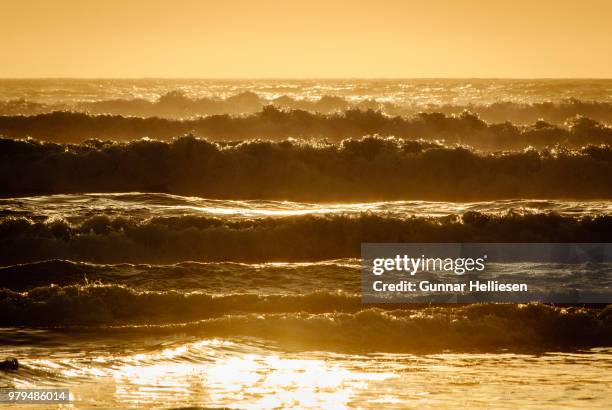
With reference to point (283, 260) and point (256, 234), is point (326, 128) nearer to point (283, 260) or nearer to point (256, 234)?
point (256, 234)

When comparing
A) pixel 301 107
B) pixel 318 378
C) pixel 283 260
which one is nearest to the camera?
pixel 318 378

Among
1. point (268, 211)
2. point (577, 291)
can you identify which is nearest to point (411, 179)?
point (268, 211)

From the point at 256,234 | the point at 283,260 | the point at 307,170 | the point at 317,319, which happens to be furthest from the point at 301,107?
the point at 317,319

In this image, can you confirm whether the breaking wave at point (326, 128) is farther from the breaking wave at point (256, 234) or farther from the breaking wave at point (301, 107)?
the breaking wave at point (256, 234)

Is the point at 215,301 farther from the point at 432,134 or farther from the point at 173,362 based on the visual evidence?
the point at 432,134

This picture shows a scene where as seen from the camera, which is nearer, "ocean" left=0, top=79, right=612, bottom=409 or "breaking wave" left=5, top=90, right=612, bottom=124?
"ocean" left=0, top=79, right=612, bottom=409

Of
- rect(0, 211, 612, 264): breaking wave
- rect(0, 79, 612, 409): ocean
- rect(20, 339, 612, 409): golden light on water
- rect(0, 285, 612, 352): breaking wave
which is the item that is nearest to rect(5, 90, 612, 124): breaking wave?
rect(0, 79, 612, 409): ocean

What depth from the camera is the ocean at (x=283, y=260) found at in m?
10.7

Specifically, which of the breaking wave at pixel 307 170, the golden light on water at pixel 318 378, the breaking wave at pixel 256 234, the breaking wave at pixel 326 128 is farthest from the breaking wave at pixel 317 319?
the breaking wave at pixel 326 128

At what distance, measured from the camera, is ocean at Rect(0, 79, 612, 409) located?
10.7 meters

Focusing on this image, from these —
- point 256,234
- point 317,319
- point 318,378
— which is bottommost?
point 318,378

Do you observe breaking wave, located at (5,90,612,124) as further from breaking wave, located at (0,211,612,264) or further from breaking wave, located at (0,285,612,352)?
breaking wave, located at (0,285,612,352)

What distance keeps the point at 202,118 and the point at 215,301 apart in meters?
22.6

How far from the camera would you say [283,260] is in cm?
1784
